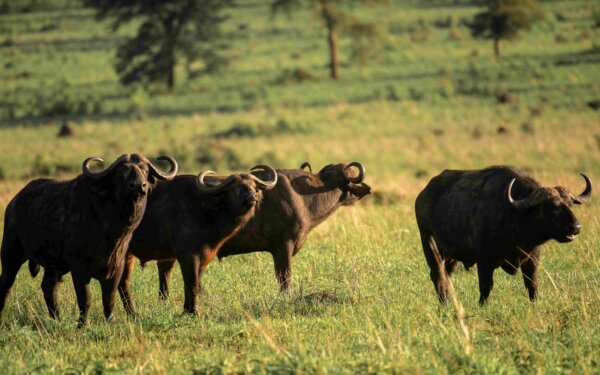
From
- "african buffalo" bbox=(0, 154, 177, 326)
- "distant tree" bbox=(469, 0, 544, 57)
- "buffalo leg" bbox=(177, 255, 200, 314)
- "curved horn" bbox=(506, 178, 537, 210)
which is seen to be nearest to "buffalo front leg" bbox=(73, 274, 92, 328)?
"african buffalo" bbox=(0, 154, 177, 326)

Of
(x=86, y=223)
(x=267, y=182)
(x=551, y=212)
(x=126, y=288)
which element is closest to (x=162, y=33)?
(x=267, y=182)

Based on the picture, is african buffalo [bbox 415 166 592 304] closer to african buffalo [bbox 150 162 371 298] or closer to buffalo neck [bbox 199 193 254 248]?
african buffalo [bbox 150 162 371 298]

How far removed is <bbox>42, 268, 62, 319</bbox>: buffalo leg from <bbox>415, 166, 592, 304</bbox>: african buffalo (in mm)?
3955

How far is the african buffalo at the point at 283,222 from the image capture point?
11.6 metres

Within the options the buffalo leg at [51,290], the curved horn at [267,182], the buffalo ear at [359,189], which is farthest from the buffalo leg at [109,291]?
the buffalo ear at [359,189]

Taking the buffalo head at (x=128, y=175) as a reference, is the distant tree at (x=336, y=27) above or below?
below

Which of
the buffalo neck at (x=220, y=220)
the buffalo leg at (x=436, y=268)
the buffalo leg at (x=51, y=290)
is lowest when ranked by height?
the buffalo leg at (x=436, y=268)

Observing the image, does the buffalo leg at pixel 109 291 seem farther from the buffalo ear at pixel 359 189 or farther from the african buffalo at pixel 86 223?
the buffalo ear at pixel 359 189

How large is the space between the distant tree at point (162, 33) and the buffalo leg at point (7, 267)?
121 ft

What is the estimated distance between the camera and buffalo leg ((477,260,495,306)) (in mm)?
9906

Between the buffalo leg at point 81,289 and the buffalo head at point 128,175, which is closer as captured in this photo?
the buffalo head at point 128,175

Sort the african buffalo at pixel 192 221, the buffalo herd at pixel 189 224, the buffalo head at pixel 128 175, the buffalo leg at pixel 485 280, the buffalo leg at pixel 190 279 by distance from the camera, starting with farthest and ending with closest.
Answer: the african buffalo at pixel 192 221 → the buffalo leg at pixel 190 279 → the buffalo leg at pixel 485 280 → the buffalo herd at pixel 189 224 → the buffalo head at pixel 128 175

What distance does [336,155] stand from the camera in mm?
30453

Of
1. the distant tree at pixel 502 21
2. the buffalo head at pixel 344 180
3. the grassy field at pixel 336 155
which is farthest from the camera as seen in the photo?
the distant tree at pixel 502 21
